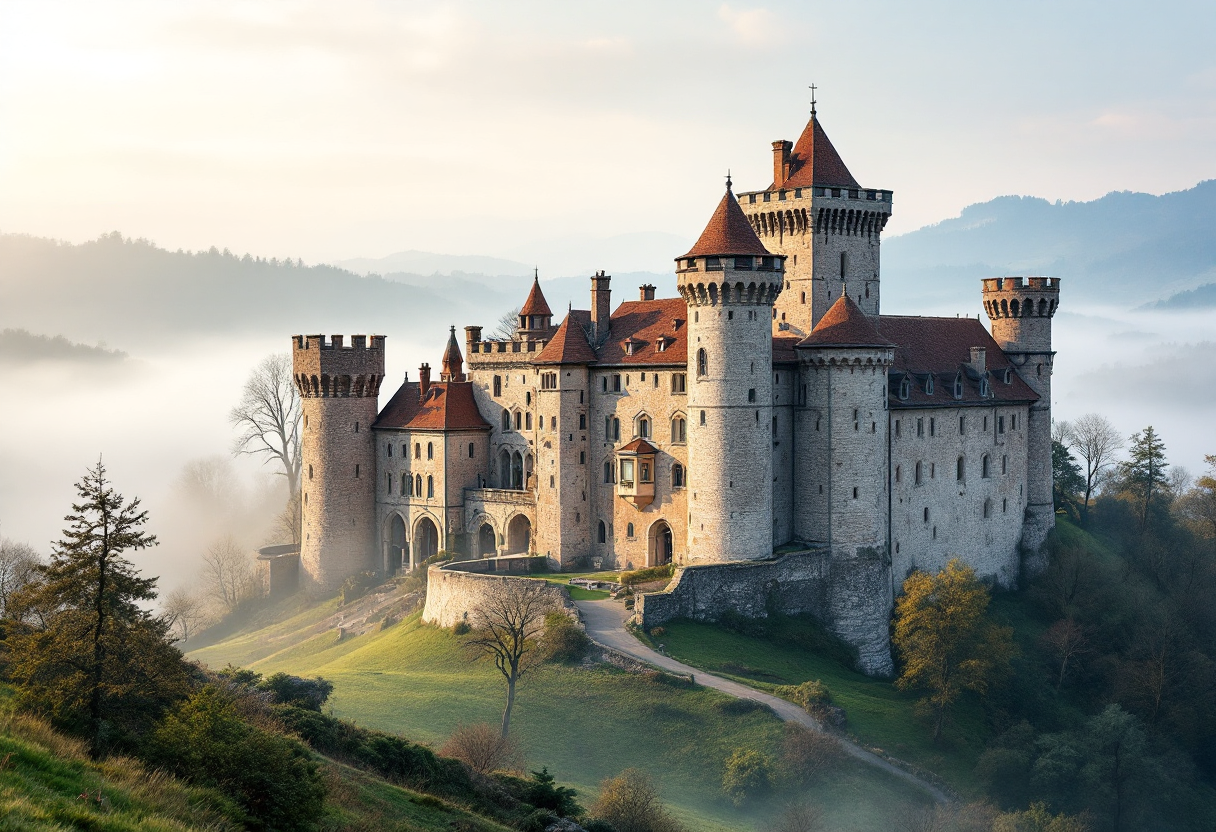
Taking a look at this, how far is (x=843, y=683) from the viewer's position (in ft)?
189

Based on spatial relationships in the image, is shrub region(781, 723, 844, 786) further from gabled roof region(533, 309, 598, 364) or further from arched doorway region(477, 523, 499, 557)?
arched doorway region(477, 523, 499, 557)

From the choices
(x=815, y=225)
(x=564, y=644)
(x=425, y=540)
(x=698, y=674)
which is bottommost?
(x=698, y=674)

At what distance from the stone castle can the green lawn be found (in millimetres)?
1636

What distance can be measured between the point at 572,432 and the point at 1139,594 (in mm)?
36145

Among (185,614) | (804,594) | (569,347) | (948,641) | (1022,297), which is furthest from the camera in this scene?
(185,614)

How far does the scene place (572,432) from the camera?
6725 centimetres

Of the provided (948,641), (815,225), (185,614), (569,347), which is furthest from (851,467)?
(185,614)

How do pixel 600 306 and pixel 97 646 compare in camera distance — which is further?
pixel 600 306

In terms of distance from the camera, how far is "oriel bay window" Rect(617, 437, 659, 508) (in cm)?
6450

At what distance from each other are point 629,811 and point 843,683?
23.8 m

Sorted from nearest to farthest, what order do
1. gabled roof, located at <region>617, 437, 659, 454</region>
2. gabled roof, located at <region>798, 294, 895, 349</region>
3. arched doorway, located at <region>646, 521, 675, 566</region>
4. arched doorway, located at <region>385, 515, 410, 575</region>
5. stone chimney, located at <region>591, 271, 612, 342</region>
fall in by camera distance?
gabled roof, located at <region>798, 294, 895, 349</region>, gabled roof, located at <region>617, 437, 659, 454</region>, arched doorway, located at <region>646, 521, 675, 566</region>, stone chimney, located at <region>591, 271, 612, 342</region>, arched doorway, located at <region>385, 515, 410, 575</region>

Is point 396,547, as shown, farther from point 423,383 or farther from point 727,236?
point 727,236

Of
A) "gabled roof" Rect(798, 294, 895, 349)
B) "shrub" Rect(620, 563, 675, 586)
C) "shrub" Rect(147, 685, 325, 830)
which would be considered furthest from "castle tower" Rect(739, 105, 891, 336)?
"shrub" Rect(147, 685, 325, 830)

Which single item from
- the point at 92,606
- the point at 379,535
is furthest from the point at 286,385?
the point at 92,606
